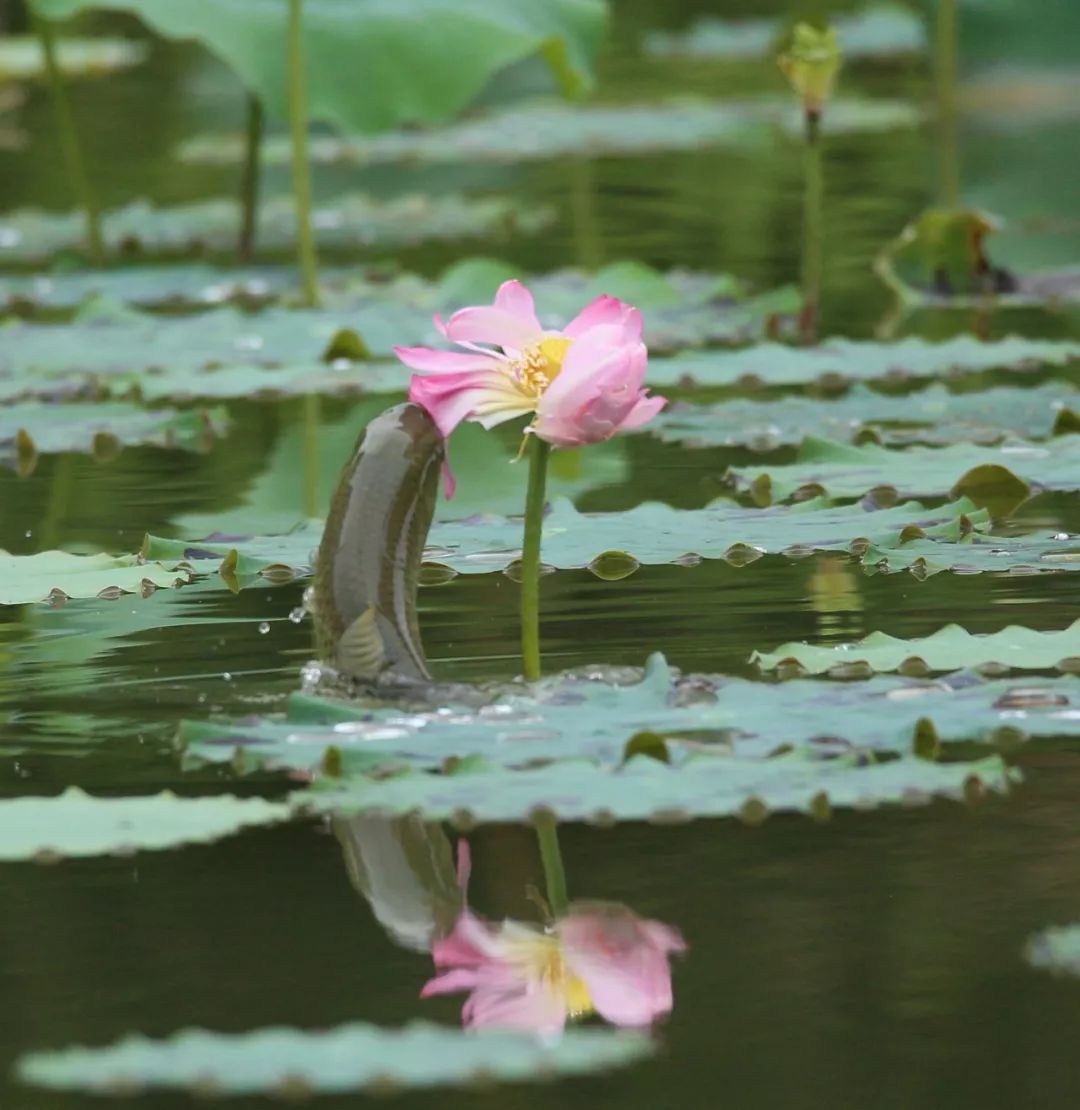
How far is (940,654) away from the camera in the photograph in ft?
9.05

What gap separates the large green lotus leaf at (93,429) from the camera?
197 inches

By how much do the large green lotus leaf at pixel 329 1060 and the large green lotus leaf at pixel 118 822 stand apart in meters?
0.40

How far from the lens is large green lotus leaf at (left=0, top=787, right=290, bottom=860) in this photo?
7.63 ft

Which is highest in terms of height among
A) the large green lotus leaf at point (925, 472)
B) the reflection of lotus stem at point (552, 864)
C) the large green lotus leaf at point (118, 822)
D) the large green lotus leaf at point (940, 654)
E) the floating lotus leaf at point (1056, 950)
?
the large green lotus leaf at point (940, 654)

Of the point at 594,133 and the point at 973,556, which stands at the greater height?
the point at 594,133

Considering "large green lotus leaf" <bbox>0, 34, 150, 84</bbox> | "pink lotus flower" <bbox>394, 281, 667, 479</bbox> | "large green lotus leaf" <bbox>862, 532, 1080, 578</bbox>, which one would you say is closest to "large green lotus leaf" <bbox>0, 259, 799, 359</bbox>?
"large green lotus leaf" <bbox>862, 532, 1080, 578</bbox>

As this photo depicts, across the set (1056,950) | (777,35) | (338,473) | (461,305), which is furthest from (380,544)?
(777,35)

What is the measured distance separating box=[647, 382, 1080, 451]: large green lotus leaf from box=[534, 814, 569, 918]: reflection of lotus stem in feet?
6.88

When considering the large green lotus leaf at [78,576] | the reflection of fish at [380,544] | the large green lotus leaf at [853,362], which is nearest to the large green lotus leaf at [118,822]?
the reflection of fish at [380,544]

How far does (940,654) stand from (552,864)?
1.96ft

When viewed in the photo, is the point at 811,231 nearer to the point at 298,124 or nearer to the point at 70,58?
the point at 298,124

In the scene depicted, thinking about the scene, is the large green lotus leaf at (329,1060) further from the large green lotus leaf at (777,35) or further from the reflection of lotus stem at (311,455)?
the large green lotus leaf at (777,35)

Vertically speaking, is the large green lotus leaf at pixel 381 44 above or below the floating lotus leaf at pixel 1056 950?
above

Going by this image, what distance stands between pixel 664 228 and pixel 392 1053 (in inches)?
293
